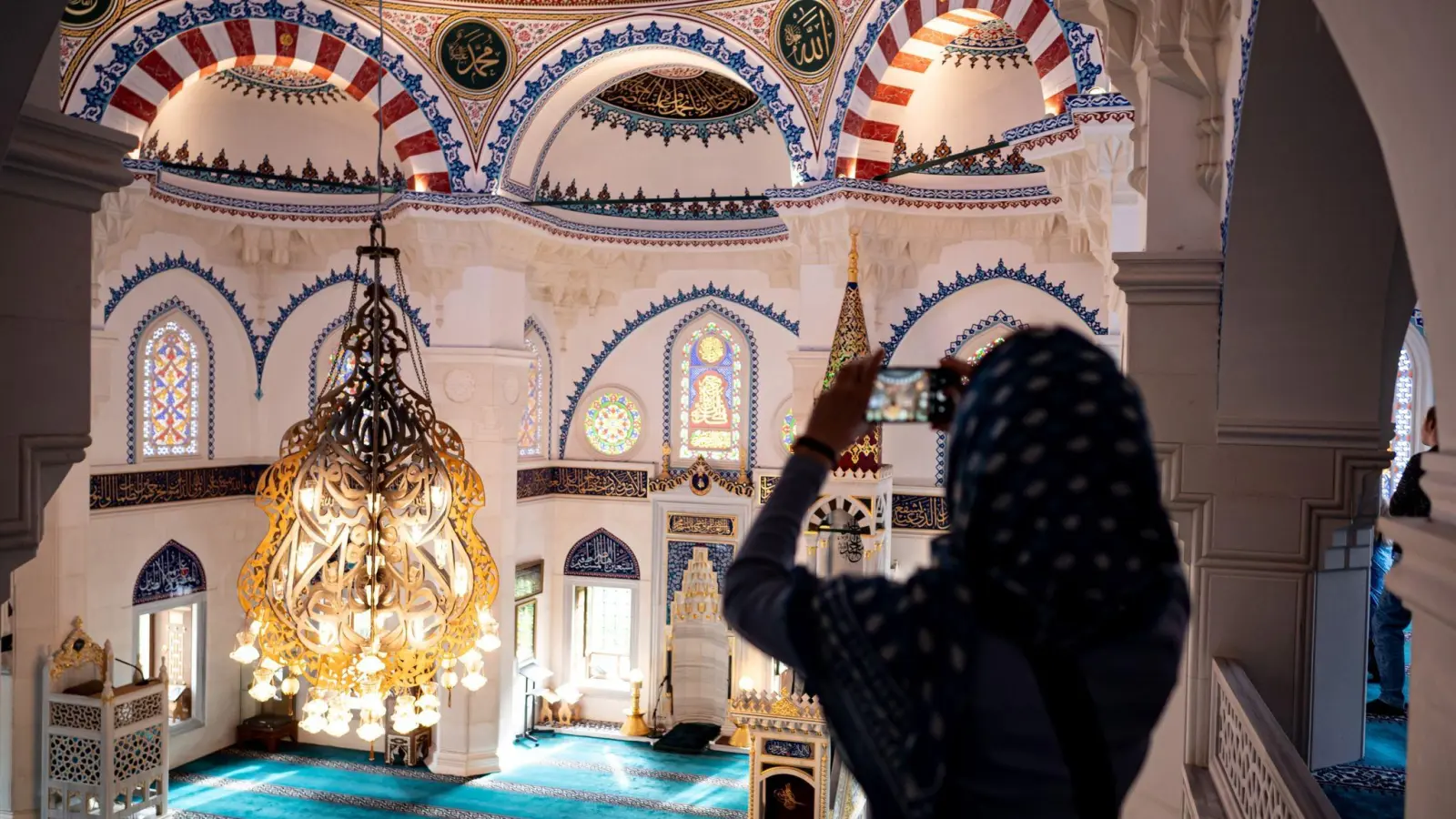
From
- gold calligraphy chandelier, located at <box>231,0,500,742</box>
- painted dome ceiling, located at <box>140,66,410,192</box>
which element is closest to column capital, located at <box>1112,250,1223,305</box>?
gold calligraphy chandelier, located at <box>231,0,500,742</box>

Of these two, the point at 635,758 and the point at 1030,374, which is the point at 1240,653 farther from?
the point at 635,758

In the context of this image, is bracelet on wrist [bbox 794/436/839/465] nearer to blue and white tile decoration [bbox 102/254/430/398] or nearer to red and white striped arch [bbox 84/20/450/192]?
red and white striped arch [bbox 84/20/450/192]

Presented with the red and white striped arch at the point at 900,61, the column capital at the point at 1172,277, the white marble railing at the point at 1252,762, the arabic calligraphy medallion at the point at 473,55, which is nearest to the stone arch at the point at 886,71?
the red and white striped arch at the point at 900,61

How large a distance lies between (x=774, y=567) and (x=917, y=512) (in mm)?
7533

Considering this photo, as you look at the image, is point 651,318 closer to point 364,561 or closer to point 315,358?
point 315,358

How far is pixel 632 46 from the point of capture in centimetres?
743

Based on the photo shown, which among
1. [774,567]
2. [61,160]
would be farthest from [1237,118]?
[61,160]

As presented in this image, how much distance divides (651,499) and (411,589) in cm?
548

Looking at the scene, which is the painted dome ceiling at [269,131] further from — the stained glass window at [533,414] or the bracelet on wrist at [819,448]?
the bracelet on wrist at [819,448]

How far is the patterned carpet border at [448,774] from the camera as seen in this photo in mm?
8109

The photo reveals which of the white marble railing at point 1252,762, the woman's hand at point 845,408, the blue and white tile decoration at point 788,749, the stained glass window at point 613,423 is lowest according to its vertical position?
the blue and white tile decoration at point 788,749

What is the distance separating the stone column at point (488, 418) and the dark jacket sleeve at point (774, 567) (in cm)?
694

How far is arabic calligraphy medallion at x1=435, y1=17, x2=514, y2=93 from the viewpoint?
7.48 metres

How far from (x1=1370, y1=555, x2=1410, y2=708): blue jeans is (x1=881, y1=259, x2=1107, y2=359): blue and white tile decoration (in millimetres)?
3273
